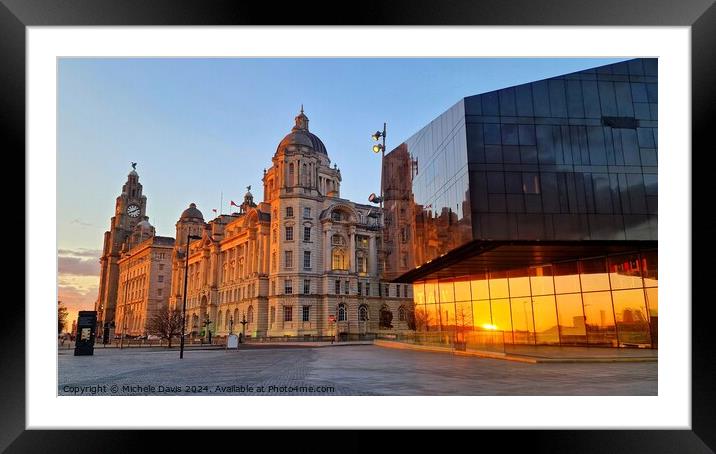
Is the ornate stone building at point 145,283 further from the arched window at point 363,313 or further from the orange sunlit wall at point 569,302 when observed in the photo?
the orange sunlit wall at point 569,302

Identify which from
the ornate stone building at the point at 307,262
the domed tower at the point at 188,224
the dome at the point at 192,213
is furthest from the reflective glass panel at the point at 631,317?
the dome at the point at 192,213

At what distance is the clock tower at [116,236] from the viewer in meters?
136

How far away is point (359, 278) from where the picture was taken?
79438 millimetres

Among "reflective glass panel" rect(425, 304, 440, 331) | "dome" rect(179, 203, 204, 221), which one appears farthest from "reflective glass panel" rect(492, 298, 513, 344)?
"dome" rect(179, 203, 204, 221)

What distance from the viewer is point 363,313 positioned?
258 ft

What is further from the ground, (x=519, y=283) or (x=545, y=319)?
(x=519, y=283)

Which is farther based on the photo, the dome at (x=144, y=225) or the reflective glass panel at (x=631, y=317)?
the dome at (x=144, y=225)

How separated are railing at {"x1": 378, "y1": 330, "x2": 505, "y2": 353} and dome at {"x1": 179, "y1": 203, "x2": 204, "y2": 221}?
85000 millimetres

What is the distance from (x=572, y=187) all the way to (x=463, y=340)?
40.7 feet

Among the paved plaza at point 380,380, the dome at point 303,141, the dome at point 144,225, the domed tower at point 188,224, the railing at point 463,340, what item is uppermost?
the dome at point 303,141

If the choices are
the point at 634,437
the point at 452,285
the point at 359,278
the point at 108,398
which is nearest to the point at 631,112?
the point at 452,285
